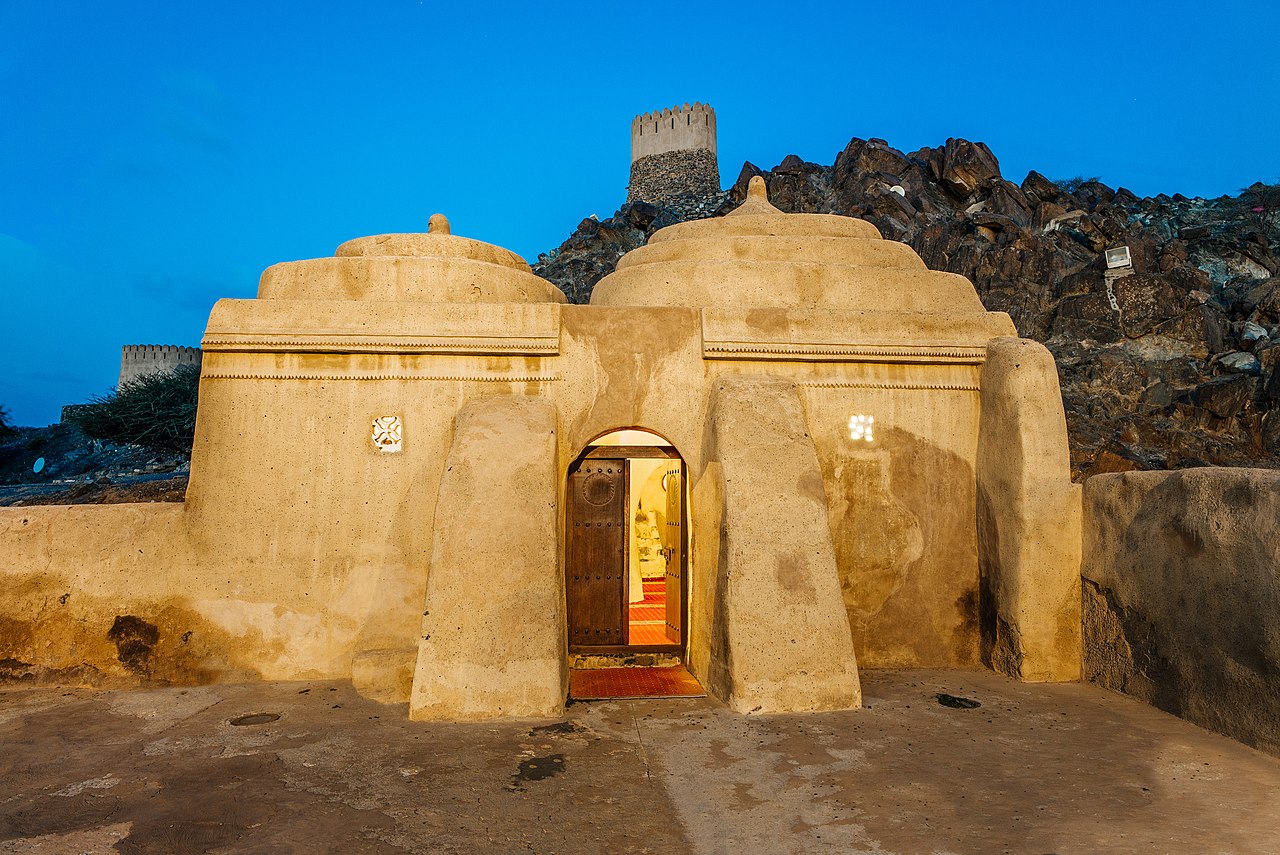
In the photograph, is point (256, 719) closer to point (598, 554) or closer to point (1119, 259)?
point (598, 554)

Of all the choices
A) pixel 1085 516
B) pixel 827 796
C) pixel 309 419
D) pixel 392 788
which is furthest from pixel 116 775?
pixel 1085 516

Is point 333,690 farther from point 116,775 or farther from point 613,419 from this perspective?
point 613,419

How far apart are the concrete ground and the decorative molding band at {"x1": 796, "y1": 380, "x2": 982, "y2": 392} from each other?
8.43 ft

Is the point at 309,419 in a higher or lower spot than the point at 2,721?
higher

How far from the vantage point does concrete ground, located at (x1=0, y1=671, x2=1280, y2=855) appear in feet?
11.4

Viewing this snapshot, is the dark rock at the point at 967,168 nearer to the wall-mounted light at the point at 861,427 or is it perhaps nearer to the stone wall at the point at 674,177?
the stone wall at the point at 674,177

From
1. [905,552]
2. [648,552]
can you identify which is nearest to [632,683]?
[905,552]

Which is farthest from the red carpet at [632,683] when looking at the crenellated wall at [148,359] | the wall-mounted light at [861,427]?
the crenellated wall at [148,359]

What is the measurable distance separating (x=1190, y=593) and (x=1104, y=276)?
29551 millimetres

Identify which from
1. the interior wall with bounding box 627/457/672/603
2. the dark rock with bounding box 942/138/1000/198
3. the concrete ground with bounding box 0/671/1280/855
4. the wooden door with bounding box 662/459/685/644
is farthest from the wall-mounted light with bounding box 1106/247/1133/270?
the concrete ground with bounding box 0/671/1280/855

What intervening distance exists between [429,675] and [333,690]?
1359mm

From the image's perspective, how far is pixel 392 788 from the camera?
13.1 feet

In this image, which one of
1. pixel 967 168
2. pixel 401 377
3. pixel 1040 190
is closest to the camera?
pixel 401 377

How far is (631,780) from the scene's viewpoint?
4.16 metres
